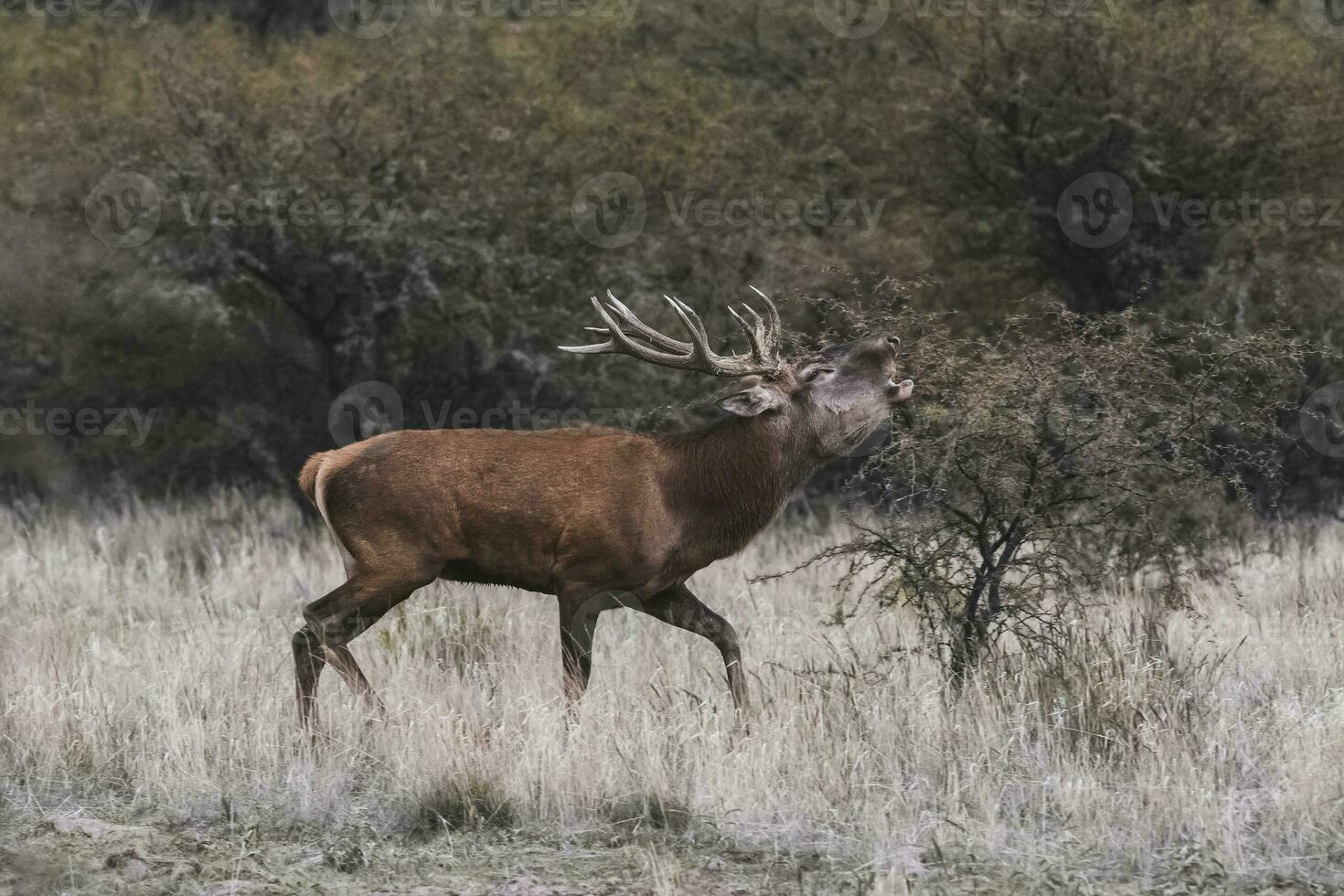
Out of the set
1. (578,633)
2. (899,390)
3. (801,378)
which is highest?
(801,378)

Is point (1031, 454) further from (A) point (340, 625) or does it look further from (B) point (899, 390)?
(A) point (340, 625)

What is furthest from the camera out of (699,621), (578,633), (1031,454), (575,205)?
(575,205)

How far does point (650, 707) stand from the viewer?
6965 mm

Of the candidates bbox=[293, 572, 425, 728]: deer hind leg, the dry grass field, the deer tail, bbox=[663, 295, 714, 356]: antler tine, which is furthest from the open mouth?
the deer tail

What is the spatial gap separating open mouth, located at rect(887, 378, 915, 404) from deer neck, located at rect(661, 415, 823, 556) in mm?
443

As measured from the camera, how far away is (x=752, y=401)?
7340 mm

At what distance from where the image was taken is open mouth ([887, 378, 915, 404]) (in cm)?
707

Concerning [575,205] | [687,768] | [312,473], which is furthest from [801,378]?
[575,205]

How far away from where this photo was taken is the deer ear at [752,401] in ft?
24.0

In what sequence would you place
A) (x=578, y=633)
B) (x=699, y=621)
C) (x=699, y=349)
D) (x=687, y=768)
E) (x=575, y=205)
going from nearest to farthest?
(x=687, y=768), (x=578, y=633), (x=699, y=349), (x=699, y=621), (x=575, y=205)

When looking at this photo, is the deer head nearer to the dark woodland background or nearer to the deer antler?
the deer antler

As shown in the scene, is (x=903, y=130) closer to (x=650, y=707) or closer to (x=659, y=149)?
(x=659, y=149)

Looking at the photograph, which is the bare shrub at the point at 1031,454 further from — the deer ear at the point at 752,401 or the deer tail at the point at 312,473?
the deer tail at the point at 312,473

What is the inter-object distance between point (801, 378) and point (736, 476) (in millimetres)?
494
